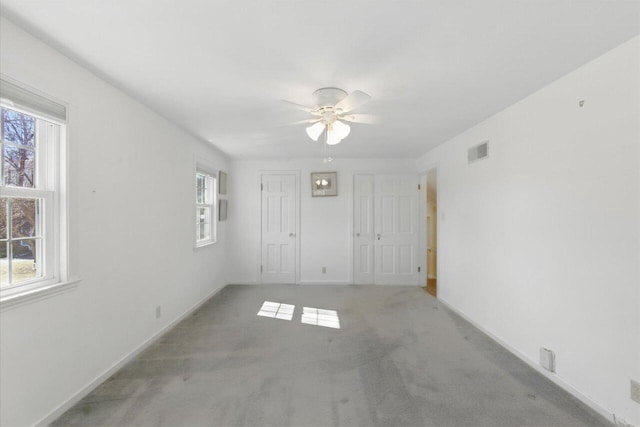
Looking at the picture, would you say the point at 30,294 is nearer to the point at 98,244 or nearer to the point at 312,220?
the point at 98,244

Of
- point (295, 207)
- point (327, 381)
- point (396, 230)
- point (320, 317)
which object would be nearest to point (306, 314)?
point (320, 317)

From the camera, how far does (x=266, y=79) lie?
2.12 meters

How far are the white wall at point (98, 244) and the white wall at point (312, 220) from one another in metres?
1.81

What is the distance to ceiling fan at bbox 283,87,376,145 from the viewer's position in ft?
7.20

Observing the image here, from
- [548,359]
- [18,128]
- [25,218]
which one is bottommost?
[548,359]

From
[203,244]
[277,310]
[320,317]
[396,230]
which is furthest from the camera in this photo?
[396,230]

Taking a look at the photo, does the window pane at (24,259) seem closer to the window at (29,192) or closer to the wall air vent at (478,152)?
the window at (29,192)

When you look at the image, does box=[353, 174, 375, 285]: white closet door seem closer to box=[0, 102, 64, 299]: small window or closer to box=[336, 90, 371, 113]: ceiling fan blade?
box=[336, 90, 371, 113]: ceiling fan blade

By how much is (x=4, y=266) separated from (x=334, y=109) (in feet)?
8.07

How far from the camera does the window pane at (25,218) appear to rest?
5.38ft

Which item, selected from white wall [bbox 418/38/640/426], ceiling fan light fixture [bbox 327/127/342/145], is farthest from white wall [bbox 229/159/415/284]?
ceiling fan light fixture [bbox 327/127/342/145]

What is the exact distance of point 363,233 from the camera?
520 cm

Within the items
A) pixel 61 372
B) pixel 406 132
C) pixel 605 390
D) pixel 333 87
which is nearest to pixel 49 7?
pixel 333 87

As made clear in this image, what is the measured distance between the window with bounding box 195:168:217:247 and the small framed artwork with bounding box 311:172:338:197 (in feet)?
5.74
